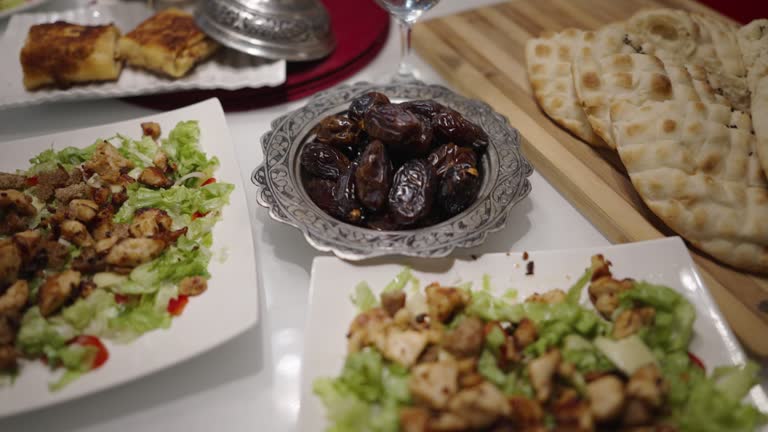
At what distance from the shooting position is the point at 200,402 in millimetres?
1716

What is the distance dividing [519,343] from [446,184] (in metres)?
0.62

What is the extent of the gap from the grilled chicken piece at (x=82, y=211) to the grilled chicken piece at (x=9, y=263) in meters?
0.23

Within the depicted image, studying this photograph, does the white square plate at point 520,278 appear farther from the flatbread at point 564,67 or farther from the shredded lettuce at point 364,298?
the flatbread at point 564,67

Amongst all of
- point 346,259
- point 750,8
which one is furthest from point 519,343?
point 750,8

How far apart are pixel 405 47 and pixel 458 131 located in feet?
3.28

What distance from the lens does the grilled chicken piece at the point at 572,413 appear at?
1.37 m

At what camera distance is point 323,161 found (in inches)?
81.6

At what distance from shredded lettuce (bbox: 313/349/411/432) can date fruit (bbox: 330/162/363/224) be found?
0.55 metres

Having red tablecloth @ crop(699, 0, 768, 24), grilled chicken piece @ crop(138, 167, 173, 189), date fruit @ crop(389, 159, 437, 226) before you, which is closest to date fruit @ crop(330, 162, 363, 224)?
date fruit @ crop(389, 159, 437, 226)

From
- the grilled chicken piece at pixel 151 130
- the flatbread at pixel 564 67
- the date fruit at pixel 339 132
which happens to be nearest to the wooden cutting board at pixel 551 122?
the flatbread at pixel 564 67

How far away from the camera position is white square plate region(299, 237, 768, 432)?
1605mm

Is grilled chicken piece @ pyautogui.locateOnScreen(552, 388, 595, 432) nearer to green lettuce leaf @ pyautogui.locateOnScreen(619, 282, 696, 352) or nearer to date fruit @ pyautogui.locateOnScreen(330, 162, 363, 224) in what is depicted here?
green lettuce leaf @ pyautogui.locateOnScreen(619, 282, 696, 352)

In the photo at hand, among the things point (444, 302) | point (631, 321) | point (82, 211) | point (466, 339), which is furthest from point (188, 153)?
point (631, 321)

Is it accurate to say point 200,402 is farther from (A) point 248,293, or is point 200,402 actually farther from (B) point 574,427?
(B) point 574,427
